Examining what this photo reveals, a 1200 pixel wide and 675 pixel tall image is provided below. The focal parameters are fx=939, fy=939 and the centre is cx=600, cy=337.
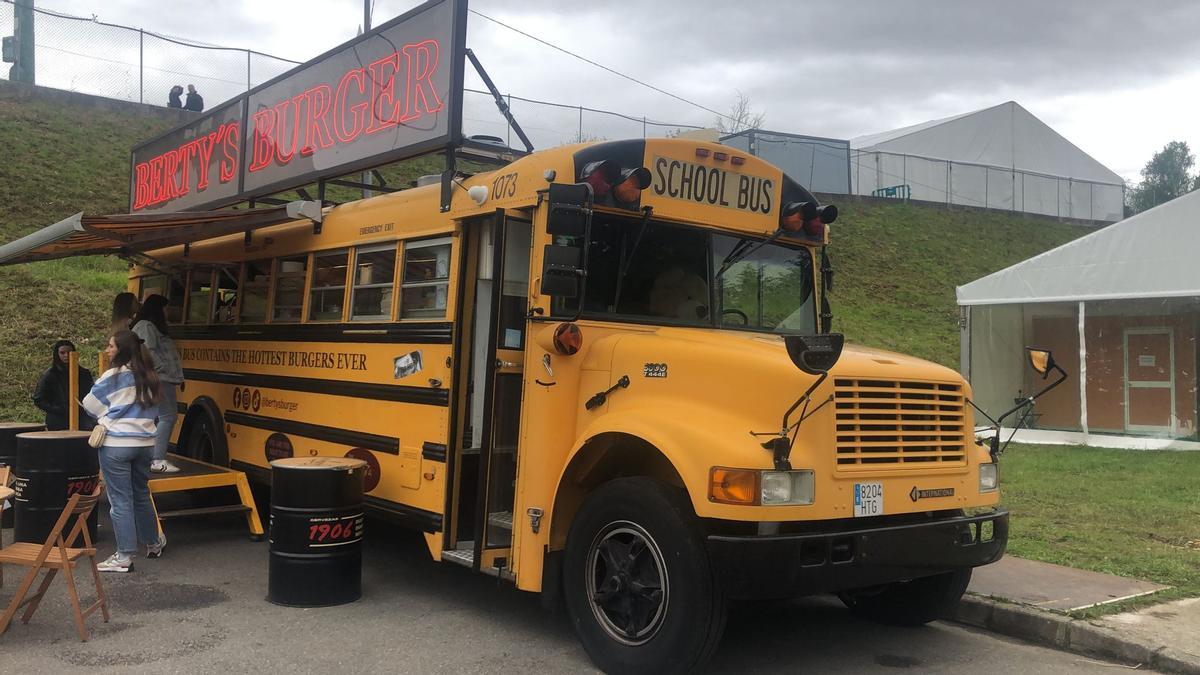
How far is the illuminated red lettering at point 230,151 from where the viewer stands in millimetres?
9445

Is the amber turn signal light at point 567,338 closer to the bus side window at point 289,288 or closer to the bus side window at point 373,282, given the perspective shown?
the bus side window at point 373,282

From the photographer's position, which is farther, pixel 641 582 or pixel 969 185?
pixel 969 185

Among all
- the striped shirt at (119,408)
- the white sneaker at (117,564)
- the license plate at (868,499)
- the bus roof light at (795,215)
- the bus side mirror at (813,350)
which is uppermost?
the bus roof light at (795,215)

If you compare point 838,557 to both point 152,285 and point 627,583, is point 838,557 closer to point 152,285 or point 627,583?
point 627,583

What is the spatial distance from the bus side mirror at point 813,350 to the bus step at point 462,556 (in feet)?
7.82

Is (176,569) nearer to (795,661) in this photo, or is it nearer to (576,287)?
(576,287)

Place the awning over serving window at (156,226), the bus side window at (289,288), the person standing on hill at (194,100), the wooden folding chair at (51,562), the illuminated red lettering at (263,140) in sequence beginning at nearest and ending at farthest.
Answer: the wooden folding chair at (51,562)
the awning over serving window at (156,226)
the bus side window at (289,288)
the illuminated red lettering at (263,140)
the person standing on hill at (194,100)

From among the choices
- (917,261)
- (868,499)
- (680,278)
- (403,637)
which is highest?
(917,261)

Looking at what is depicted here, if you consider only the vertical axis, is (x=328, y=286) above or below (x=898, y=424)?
above

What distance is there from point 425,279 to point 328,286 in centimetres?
142

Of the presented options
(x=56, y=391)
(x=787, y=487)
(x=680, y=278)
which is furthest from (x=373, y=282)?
(x=56, y=391)

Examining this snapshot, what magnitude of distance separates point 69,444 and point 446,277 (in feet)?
11.4

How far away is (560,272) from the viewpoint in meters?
4.60

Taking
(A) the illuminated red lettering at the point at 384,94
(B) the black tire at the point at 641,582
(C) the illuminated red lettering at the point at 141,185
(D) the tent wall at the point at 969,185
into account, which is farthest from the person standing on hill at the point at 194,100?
(B) the black tire at the point at 641,582
